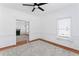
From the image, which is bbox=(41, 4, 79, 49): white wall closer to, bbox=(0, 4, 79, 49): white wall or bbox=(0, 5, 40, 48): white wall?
bbox=(0, 4, 79, 49): white wall

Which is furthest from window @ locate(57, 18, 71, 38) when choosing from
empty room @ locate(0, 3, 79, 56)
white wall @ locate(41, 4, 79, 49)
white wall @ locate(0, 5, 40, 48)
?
white wall @ locate(0, 5, 40, 48)

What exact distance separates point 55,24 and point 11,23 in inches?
50.4

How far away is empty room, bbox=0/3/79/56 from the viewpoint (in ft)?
5.54

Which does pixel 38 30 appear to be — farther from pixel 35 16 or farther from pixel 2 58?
pixel 2 58

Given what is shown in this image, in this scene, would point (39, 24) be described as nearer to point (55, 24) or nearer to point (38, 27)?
point (38, 27)

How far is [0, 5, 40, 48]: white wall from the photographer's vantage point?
1769mm

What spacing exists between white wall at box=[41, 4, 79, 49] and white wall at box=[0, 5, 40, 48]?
0.73ft

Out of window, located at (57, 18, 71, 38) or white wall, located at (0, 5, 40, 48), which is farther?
white wall, located at (0, 5, 40, 48)

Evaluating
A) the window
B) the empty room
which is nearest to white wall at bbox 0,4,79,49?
the empty room

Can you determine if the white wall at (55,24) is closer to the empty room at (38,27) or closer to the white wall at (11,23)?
the empty room at (38,27)

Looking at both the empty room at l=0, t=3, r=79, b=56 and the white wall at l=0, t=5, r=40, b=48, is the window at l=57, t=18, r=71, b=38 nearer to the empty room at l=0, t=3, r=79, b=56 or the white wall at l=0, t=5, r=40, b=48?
the empty room at l=0, t=3, r=79, b=56

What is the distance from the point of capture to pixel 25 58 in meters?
0.51

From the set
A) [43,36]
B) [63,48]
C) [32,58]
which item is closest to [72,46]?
[63,48]

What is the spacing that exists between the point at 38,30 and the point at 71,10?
3.99 feet
